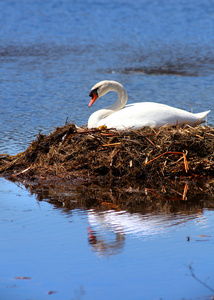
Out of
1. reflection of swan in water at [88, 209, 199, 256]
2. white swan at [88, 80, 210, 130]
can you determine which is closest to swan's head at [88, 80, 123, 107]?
white swan at [88, 80, 210, 130]

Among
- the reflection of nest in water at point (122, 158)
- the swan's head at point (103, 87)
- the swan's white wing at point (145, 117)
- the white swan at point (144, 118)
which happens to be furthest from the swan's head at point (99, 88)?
the reflection of nest in water at point (122, 158)

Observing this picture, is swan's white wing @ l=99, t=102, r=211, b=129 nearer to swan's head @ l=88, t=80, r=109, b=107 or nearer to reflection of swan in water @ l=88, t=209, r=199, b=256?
swan's head @ l=88, t=80, r=109, b=107

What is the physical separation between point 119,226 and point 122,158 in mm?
2202

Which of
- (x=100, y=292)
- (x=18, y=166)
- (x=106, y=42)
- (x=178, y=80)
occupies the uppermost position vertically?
(x=106, y=42)

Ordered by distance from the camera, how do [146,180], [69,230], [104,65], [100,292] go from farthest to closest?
[104,65] < [146,180] < [69,230] < [100,292]

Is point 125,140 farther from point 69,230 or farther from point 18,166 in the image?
point 69,230

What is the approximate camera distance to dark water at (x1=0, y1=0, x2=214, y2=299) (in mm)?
3773

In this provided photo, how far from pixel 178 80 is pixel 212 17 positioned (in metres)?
12.4

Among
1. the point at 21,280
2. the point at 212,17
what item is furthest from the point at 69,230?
the point at 212,17

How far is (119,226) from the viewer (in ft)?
15.8

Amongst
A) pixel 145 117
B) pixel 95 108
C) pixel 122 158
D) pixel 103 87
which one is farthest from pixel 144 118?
pixel 95 108

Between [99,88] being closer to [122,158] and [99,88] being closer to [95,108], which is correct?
[122,158]

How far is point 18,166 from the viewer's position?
7223 millimetres

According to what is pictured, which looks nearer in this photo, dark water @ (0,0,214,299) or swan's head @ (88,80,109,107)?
dark water @ (0,0,214,299)
